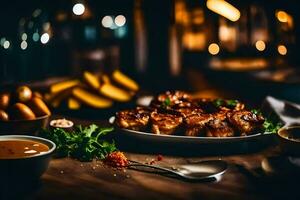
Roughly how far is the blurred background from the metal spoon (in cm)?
270

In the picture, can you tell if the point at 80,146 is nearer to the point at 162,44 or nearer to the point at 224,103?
the point at 224,103

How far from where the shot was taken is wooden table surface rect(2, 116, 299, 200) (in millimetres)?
2162

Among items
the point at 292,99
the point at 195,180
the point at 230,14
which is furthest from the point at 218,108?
the point at 230,14

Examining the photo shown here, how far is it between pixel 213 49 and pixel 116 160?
669 inches

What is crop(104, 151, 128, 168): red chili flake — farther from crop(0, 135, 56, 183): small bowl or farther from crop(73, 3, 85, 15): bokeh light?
crop(73, 3, 85, 15): bokeh light

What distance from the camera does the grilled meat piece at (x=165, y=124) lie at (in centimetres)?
294

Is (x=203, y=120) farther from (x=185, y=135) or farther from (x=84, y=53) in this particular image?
(x=84, y=53)

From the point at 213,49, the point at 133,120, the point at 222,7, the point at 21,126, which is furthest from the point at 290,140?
the point at 213,49

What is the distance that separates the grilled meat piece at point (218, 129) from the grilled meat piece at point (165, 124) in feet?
0.73

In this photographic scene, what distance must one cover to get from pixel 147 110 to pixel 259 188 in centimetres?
131

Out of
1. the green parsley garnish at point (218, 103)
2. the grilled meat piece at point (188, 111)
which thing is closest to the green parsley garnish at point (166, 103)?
the grilled meat piece at point (188, 111)

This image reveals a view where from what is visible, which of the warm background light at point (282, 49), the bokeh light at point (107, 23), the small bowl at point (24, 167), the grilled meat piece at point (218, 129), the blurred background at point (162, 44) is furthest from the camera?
the bokeh light at point (107, 23)

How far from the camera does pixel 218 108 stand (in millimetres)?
3408

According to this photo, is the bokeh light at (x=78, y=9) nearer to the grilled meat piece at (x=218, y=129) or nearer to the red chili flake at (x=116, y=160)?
the grilled meat piece at (x=218, y=129)
